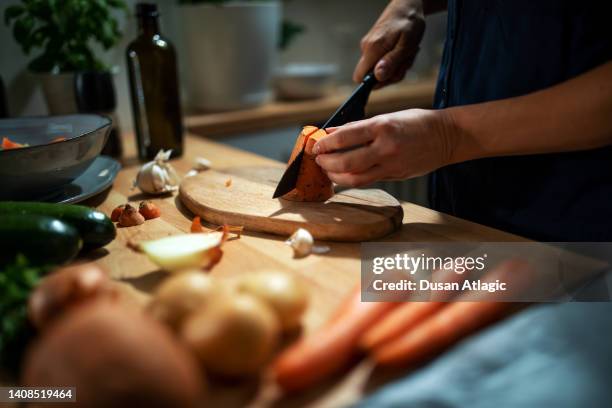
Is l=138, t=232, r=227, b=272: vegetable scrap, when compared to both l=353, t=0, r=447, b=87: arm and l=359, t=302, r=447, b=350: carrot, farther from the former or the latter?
l=353, t=0, r=447, b=87: arm

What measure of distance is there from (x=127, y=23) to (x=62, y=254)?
1.40m

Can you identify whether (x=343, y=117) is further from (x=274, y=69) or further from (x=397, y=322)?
(x=274, y=69)

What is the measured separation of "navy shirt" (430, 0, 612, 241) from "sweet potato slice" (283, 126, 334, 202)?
0.35 m

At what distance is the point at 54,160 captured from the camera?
39.4 inches

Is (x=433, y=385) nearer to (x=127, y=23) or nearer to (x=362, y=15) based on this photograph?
(x=127, y=23)

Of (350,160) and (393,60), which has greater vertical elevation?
(393,60)

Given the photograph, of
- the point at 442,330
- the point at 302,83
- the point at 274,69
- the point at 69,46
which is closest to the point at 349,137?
the point at 442,330

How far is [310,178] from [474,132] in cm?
33

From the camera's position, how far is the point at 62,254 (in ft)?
2.53

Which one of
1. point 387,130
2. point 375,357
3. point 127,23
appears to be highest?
point 127,23

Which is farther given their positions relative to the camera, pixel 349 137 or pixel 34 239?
pixel 349 137

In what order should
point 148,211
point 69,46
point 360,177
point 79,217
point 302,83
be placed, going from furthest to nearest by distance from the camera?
point 302,83
point 69,46
point 148,211
point 360,177
point 79,217

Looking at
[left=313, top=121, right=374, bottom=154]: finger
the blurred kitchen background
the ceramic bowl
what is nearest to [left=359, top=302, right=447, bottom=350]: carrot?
[left=313, top=121, right=374, bottom=154]: finger

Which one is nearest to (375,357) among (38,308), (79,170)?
(38,308)
